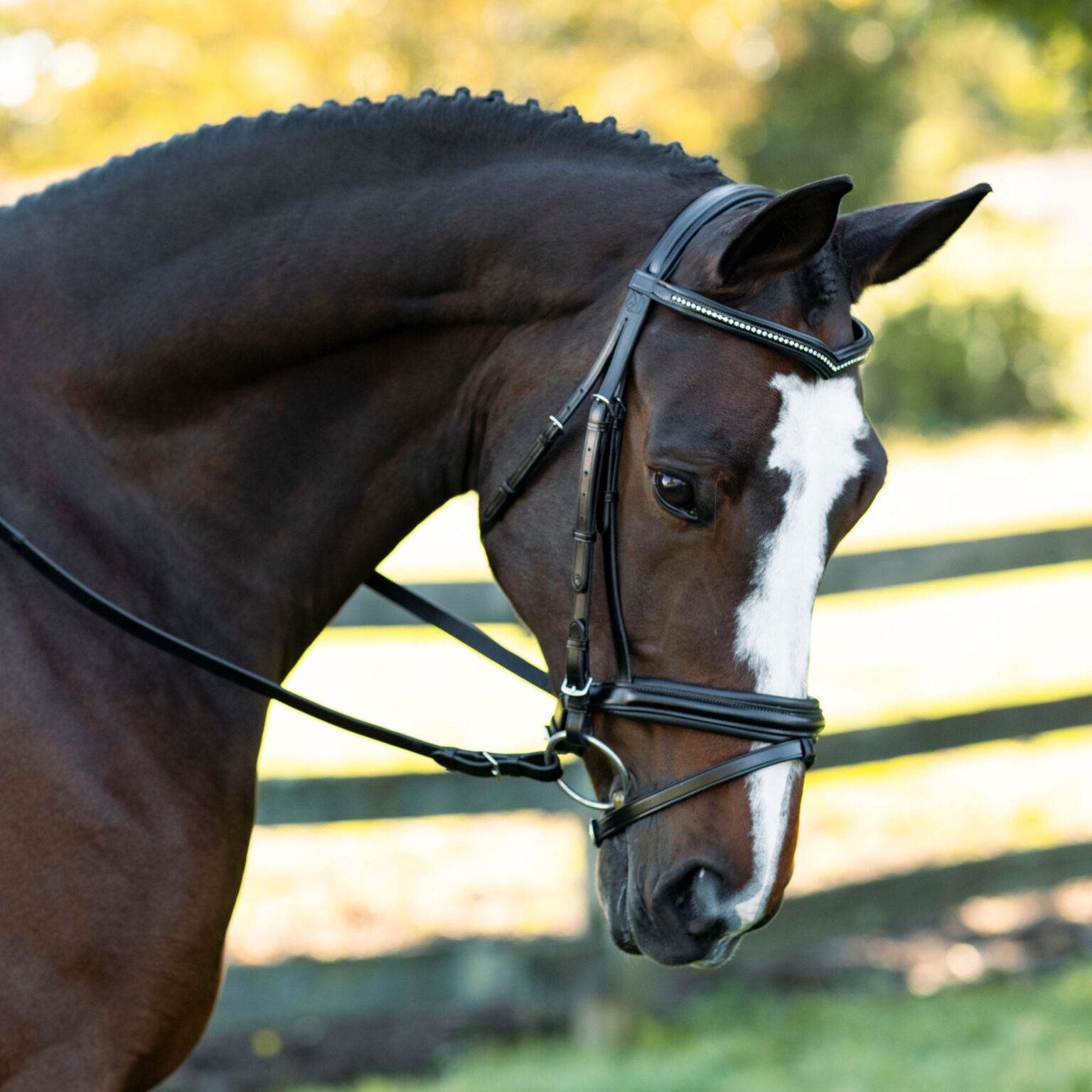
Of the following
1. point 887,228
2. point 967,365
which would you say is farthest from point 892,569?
point 967,365

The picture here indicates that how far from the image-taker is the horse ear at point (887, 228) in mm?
2033

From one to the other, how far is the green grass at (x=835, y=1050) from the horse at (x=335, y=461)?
2591 mm

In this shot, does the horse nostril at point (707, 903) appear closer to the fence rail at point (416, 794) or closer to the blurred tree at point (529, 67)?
the fence rail at point (416, 794)

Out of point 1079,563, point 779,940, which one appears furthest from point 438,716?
point 1079,563

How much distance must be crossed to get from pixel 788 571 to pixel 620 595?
266 mm

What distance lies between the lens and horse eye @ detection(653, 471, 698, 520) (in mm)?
1822

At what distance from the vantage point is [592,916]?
469cm

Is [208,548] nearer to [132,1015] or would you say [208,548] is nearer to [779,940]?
[132,1015]

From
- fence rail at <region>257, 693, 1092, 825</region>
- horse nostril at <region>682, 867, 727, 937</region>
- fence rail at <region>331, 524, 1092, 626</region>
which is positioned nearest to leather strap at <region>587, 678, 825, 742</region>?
horse nostril at <region>682, 867, 727, 937</region>

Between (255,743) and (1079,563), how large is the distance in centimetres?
486

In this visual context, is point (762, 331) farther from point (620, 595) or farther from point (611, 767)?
point (611, 767)

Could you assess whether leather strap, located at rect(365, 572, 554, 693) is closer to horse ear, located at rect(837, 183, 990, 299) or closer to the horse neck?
the horse neck

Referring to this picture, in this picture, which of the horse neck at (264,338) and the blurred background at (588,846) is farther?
the blurred background at (588,846)

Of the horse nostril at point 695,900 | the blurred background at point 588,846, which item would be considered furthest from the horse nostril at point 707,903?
the blurred background at point 588,846
